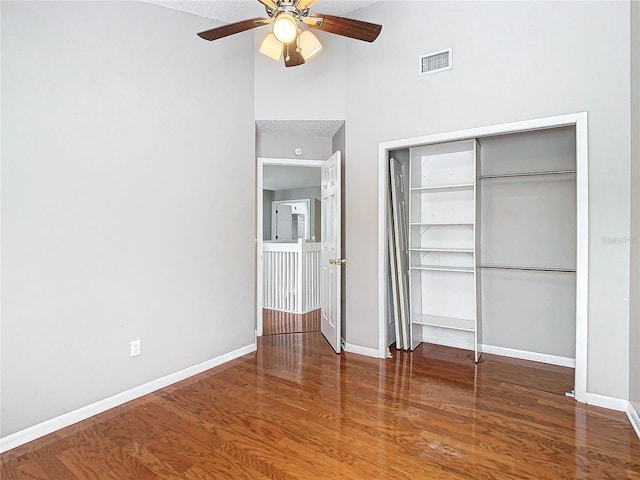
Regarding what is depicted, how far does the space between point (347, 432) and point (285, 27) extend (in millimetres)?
2496

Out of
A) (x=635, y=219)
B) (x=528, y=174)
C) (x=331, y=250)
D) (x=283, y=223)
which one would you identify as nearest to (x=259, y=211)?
(x=331, y=250)

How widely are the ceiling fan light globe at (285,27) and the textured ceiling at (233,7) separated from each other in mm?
1285

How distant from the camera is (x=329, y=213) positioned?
12.8 ft

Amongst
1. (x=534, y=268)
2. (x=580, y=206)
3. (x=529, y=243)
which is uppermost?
(x=580, y=206)

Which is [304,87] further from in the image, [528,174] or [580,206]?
[580,206]

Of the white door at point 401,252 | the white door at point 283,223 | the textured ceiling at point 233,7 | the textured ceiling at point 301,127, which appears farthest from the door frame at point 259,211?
the white door at point 283,223

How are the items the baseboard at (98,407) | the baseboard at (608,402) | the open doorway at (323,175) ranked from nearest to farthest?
the baseboard at (98,407)
the baseboard at (608,402)
the open doorway at (323,175)

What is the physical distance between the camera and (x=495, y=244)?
3.65 meters

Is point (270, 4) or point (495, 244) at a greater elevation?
point (270, 4)

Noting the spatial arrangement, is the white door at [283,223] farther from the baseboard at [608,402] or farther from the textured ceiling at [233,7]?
the baseboard at [608,402]

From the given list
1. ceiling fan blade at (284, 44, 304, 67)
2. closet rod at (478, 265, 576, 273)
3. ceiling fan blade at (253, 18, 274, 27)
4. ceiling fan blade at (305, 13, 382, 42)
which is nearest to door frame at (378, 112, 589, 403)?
closet rod at (478, 265, 576, 273)

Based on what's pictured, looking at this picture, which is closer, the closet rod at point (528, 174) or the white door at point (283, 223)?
the closet rod at point (528, 174)

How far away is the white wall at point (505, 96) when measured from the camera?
8.05 feet

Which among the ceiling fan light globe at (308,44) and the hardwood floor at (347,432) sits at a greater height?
the ceiling fan light globe at (308,44)
